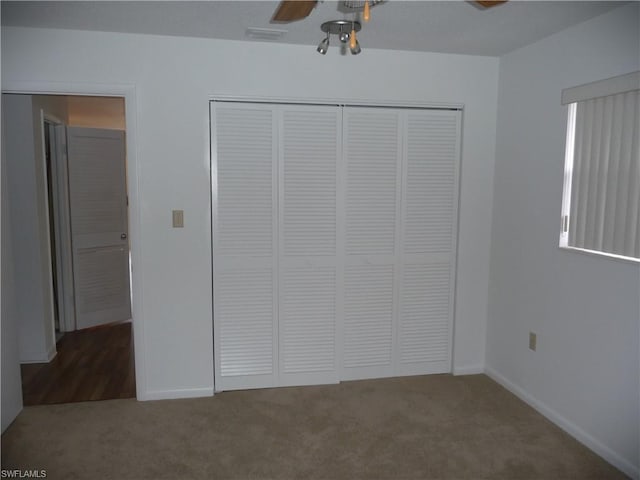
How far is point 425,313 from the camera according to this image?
3.51 metres

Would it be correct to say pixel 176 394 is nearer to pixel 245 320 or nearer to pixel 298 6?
pixel 245 320

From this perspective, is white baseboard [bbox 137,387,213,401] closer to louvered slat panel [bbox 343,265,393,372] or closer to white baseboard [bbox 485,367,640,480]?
louvered slat panel [bbox 343,265,393,372]

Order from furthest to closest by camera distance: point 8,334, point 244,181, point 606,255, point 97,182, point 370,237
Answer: point 97,182 → point 370,237 → point 244,181 → point 8,334 → point 606,255

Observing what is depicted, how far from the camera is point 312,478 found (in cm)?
235

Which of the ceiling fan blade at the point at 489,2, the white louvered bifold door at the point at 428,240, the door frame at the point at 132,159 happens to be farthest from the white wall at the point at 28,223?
the ceiling fan blade at the point at 489,2

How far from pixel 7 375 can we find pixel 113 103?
329cm

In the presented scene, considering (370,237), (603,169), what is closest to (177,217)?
(370,237)

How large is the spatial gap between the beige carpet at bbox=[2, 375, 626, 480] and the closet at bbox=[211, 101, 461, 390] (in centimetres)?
30

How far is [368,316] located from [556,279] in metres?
1.26

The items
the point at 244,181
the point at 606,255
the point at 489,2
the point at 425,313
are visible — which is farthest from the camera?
the point at 425,313

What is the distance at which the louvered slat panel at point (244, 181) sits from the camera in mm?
3094

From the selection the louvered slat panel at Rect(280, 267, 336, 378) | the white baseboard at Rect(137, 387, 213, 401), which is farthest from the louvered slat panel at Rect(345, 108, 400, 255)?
the white baseboard at Rect(137, 387, 213, 401)

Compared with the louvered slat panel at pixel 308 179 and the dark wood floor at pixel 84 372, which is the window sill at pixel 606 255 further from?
the dark wood floor at pixel 84 372

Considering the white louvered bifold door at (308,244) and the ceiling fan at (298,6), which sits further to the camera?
the white louvered bifold door at (308,244)
